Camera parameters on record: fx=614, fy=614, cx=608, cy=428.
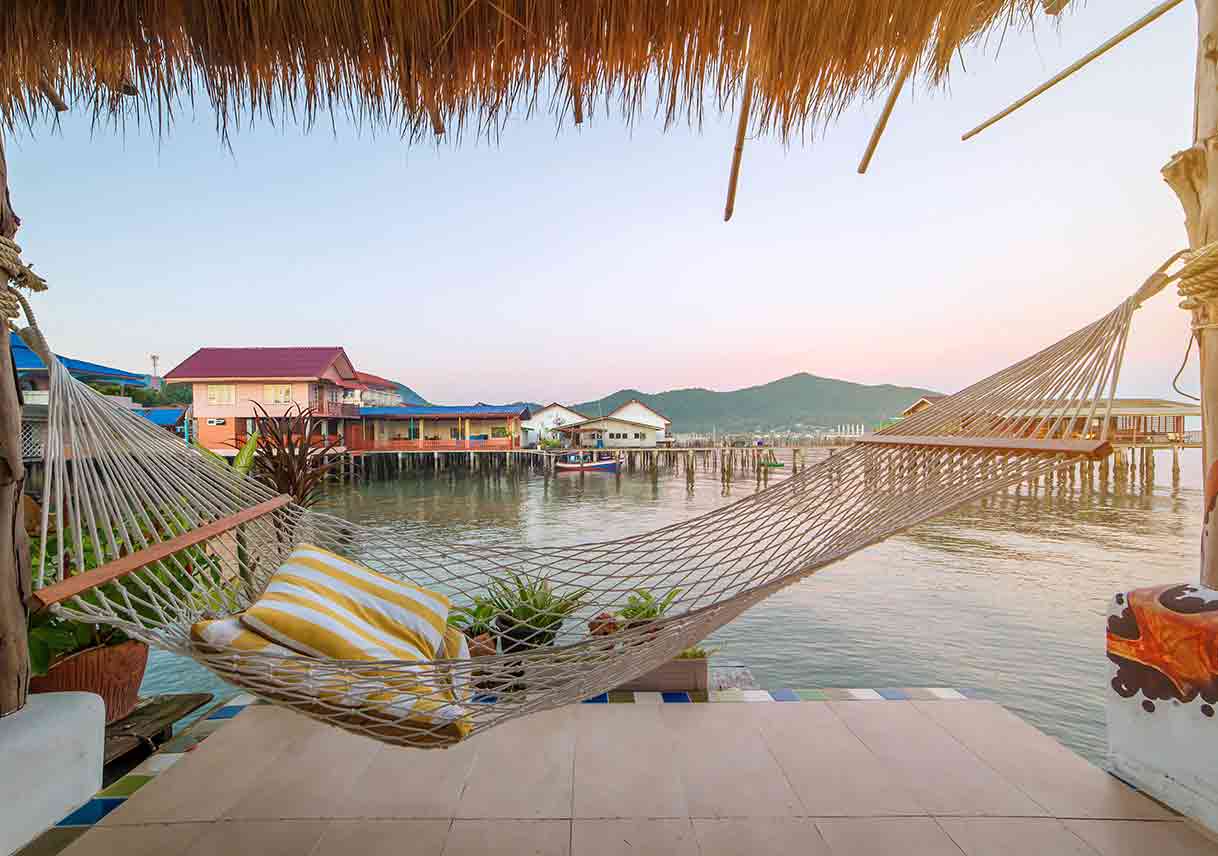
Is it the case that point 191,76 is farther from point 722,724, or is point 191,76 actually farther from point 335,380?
point 335,380

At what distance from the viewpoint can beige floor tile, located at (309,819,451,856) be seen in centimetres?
120

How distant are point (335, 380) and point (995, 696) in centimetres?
1690

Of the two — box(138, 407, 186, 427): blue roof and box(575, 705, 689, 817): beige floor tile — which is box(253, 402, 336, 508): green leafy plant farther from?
box(138, 407, 186, 427): blue roof

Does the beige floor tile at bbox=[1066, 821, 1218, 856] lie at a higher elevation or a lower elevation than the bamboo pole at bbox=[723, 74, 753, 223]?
lower

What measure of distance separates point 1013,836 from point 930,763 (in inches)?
11.0

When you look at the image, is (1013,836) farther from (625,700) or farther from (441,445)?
(441,445)

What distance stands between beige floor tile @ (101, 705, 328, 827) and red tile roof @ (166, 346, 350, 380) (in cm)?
1531

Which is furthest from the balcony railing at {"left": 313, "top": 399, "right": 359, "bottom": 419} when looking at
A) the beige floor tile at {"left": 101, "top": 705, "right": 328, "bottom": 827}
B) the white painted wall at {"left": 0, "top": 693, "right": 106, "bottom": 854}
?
the white painted wall at {"left": 0, "top": 693, "right": 106, "bottom": 854}

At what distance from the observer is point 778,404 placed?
5316 cm

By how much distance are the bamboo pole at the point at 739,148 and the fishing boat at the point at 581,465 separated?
18428 millimetres

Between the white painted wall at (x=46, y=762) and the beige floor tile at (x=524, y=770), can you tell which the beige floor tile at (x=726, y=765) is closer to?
the beige floor tile at (x=524, y=770)

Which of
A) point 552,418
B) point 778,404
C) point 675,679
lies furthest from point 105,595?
point 778,404

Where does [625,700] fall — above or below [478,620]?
below

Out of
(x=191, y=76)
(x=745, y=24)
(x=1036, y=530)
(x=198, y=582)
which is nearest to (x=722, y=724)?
(x=198, y=582)
